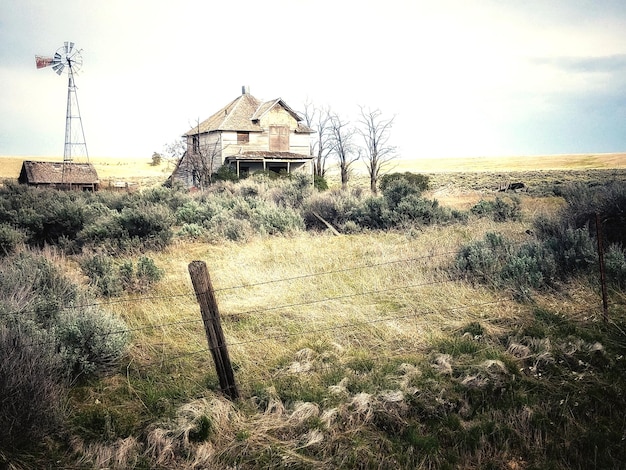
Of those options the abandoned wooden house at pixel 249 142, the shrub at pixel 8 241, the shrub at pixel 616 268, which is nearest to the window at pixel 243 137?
the abandoned wooden house at pixel 249 142

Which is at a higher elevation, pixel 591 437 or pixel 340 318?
pixel 340 318

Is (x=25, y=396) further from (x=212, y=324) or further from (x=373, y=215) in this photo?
(x=373, y=215)

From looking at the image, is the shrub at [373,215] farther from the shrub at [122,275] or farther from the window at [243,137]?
the window at [243,137]

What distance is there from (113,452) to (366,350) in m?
3.05

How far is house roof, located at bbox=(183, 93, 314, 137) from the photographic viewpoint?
32312mm

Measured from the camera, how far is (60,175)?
3503 centimetres

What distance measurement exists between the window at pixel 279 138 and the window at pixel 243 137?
5.52ft

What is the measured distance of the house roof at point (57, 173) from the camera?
33681 millimetres

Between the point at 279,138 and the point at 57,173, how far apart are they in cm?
1668

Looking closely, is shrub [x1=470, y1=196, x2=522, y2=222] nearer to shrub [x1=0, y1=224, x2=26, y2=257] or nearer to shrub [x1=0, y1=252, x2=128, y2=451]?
shrub [x1=0, y1=252, x2=128, y2=451]

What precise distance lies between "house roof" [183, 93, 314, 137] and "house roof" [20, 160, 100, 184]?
26.3 feet

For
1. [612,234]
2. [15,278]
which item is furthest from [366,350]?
[612,234]

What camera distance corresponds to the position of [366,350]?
19.7ft

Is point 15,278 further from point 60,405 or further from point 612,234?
point 612,234
